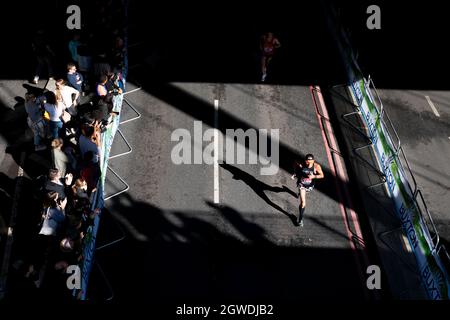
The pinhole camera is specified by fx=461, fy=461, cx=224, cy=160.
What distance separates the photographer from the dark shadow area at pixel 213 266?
11.1 metres

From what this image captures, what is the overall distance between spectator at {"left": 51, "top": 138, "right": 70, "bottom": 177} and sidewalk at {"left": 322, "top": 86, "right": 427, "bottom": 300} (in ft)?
27.0

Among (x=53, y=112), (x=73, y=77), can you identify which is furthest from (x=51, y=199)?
(x=73, y=77)

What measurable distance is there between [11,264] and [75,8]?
11626 millimetres

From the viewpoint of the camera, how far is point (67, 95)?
13.1 m

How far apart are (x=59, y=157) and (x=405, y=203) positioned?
904 cm

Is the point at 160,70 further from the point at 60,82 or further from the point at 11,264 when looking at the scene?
the point at 11,264

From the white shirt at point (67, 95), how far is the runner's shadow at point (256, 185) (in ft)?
15.7

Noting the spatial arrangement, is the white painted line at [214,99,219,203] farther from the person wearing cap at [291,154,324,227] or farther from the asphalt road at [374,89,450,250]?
the asphalt road at [374,89,450,250]

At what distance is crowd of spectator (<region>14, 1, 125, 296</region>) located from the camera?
34.4ft

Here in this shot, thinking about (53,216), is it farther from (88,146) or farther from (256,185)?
(256,185)

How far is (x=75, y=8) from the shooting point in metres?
19.0

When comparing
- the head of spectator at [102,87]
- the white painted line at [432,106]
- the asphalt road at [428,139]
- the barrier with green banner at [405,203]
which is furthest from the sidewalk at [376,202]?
the head of spectator at [102,87]

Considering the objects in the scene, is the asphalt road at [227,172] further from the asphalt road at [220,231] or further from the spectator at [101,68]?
the spectator at [101,68]
